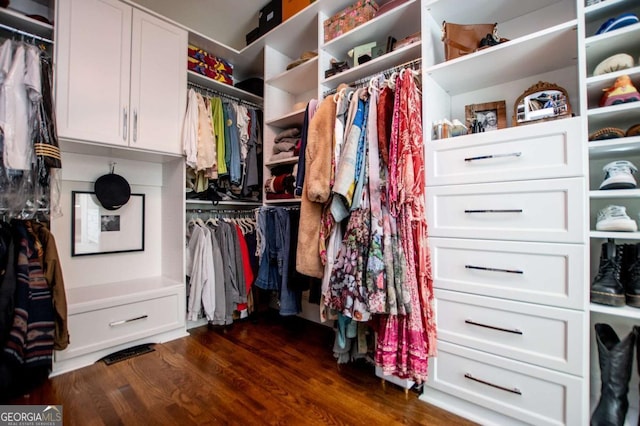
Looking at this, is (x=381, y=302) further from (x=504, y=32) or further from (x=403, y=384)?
(x=504, y=32)

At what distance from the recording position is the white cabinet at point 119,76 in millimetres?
1649

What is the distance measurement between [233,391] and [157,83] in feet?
6.89

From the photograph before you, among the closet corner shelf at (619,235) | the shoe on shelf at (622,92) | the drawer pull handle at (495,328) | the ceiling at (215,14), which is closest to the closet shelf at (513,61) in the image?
the shoe on shelf at (622,92)

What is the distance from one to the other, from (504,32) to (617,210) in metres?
1.14

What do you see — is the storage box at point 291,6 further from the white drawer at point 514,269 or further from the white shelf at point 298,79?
the white drawer at point 514,269

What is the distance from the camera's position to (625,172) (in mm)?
1055

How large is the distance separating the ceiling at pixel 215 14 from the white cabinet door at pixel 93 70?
Answer: 0.51 m

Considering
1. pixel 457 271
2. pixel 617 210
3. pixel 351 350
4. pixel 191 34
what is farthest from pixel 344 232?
pixel 191 34

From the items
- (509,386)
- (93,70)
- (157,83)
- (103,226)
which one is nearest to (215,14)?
(157,83)

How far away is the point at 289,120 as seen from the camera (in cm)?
235

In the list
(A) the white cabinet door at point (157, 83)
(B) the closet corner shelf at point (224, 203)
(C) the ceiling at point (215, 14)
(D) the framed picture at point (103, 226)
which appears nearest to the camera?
(A) the white cabinet door at point (157, 83)

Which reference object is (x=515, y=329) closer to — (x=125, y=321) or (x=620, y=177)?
(x=620, y=177)

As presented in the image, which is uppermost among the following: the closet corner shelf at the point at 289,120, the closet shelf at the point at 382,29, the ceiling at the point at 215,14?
the ceiling at the point at 215,14

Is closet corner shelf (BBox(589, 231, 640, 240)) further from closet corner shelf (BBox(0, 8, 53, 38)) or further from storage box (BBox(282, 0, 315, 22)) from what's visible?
closet corner shelf (BBox(0, 8, 53, 38))
